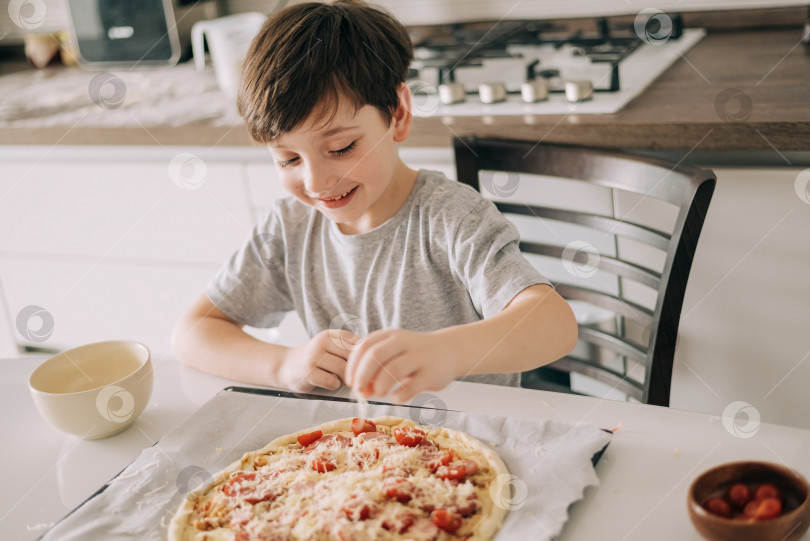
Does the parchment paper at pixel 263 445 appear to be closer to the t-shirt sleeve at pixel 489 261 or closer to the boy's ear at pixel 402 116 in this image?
the t-shirt sleeve at pixel 489 261

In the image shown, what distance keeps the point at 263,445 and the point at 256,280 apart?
1.26 feet

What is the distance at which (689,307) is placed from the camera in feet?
4.35

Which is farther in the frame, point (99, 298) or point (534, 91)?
point (99, 298)

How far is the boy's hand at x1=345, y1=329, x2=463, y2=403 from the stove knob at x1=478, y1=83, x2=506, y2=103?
0.84 meters

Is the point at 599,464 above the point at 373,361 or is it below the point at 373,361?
below

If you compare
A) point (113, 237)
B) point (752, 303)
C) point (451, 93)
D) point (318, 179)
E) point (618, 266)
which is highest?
point (318, 179)

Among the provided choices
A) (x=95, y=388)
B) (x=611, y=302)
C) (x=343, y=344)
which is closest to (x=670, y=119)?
(x=611, y=302)

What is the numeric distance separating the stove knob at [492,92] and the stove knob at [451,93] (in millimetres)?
49

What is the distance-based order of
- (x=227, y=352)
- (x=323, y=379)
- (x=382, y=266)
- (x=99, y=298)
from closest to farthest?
(x=323, y=379), (x=227, y=352), (x=382, y=266), (x=99, y=298)

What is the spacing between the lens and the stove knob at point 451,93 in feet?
4.90

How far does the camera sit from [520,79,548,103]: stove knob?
1.42 metres

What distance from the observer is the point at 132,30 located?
2.07m

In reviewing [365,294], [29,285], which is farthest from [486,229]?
[29,285]

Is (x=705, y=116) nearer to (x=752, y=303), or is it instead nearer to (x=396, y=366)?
(x=752, y=303)
